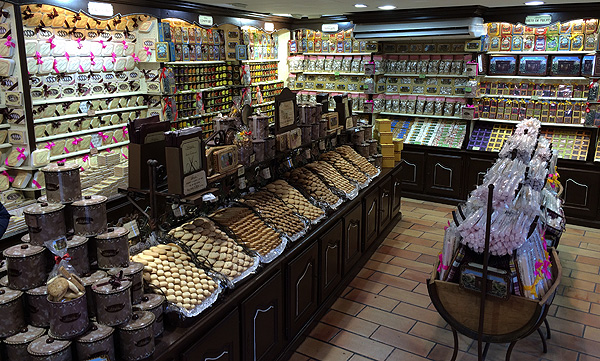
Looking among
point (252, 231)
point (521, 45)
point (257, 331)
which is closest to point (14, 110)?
point (252, 231)

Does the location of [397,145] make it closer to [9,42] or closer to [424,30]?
[424,30]

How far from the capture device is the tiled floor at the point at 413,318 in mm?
3594

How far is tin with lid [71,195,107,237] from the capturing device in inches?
87.3

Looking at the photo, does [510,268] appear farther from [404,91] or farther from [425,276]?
[404,91]

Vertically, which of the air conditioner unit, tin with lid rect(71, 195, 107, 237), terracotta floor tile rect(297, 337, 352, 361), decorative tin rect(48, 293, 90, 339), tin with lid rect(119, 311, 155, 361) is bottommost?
terracotta floor tile rect(297, 337, 352, 361)

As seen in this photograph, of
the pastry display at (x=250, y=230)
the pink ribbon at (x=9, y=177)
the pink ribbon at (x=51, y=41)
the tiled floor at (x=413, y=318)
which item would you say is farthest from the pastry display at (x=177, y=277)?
the pink ribbon at (x=51, y=41)

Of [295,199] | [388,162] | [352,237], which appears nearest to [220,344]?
[295,199]

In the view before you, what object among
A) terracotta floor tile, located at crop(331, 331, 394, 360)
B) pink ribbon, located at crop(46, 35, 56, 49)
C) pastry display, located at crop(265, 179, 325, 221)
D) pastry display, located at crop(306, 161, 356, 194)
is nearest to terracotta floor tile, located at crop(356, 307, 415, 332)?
terracotta floor tile, located at crop(331, 331, 394, 360)

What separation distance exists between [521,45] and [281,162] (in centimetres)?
434

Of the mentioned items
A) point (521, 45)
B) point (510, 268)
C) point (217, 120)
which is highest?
point (521, 45)

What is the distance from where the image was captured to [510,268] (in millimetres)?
2891

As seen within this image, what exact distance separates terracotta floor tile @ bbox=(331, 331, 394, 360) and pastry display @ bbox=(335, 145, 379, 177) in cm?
198

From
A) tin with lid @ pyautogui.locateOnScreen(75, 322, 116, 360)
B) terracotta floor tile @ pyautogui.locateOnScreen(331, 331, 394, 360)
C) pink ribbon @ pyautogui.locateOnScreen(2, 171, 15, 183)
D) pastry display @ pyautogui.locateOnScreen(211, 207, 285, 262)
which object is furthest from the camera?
pink ribbon @ pyautogui.locateOnScreen(2, 171, 15, 183)

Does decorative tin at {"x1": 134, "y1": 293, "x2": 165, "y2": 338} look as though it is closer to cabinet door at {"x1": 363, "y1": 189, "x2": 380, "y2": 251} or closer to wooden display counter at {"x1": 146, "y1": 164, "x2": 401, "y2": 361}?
wooden display counter at {"x1": 146, "y1": 164, "x2": 401, "y2": 361}
